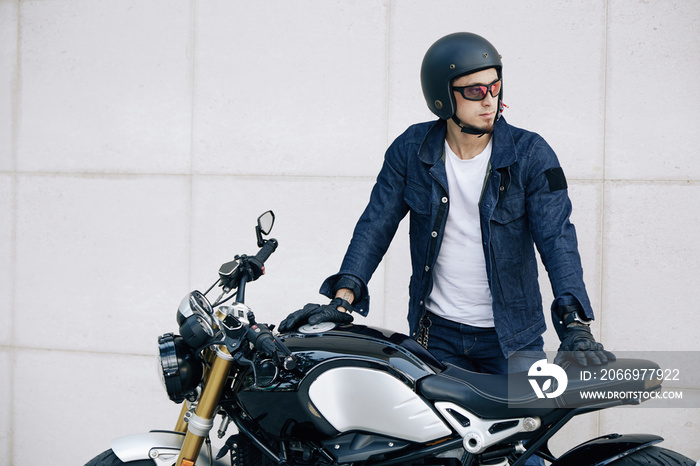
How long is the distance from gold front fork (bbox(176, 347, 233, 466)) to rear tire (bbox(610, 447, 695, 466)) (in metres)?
1.05

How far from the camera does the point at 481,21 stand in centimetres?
358

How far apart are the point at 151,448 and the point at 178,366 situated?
1.04 ft

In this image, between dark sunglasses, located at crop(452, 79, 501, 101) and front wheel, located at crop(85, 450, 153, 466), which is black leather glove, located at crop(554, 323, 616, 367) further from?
front wheel, located at crop(85, 450, 153, 466)

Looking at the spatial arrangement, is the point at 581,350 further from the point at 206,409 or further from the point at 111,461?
the point at 111,461

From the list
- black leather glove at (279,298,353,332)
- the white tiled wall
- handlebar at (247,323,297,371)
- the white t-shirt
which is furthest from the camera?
the white tiled wall

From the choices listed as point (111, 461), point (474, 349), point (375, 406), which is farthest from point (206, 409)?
point (474, 349)

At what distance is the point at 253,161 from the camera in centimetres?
388

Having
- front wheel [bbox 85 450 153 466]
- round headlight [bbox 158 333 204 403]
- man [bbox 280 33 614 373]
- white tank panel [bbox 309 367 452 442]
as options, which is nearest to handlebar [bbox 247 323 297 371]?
white tank panel [bbox 309 367 452 442]

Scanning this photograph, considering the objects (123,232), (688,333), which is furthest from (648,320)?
(123,232)

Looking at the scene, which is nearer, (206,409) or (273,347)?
(273,347)

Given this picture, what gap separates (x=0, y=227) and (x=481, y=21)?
9.89 feet

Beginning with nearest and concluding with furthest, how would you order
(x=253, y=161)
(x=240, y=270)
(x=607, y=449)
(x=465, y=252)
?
(x=607, y=449)
(x=240, y=270)
(x=465, y=252)
(x=253, y=161)

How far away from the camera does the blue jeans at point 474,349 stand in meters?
2.45

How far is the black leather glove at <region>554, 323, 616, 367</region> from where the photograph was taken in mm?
1839
